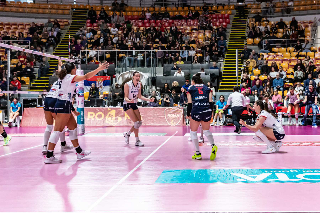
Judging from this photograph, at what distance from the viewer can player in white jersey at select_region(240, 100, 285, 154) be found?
9.91 meters

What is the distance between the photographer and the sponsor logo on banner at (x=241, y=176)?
665 cm

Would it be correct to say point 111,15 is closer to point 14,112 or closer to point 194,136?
point 14,112

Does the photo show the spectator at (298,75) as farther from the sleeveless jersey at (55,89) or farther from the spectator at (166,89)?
the sleeveless jersey at (55,89)

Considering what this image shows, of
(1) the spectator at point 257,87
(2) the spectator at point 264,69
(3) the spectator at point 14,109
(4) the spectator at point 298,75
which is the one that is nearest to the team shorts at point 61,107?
(3) the spectator at point 14,109

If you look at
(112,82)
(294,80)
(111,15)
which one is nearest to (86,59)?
(112,82)

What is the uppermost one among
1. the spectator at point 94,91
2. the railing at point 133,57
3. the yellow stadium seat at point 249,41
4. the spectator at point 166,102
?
the yellow stadium seat at point 249,41

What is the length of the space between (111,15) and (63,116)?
2460 cm

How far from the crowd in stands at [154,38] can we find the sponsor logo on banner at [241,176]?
17.5 metres

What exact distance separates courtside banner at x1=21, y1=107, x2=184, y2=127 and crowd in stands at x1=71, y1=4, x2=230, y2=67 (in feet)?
17.4

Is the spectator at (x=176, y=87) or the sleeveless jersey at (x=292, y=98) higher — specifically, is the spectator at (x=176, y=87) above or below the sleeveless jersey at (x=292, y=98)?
above

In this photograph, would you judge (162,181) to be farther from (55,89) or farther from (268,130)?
(268,130)

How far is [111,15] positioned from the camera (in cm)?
3209

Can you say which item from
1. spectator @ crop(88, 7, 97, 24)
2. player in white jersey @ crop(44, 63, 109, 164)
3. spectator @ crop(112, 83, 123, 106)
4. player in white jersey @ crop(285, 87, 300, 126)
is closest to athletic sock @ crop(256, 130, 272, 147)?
player in white jersey @ crop(44, 63, 109, 164)

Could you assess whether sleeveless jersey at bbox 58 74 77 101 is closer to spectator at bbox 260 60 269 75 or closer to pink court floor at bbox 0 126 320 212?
pink court floor at bbox 0 126 320 212
